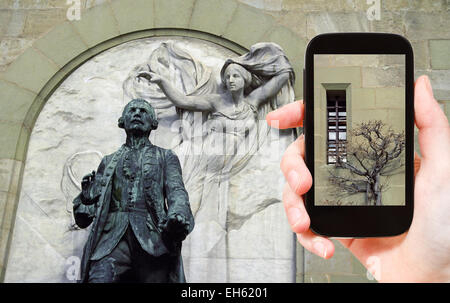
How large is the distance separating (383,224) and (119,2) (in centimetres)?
355

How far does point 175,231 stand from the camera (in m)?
2.69

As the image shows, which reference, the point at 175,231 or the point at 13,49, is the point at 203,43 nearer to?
the point at 13,49

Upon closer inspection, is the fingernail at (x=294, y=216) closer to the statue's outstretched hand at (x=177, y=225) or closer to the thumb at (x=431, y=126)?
the thumb at (x=431, y=126)

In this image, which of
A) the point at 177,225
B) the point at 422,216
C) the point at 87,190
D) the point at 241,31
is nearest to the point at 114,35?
the point at 241,31

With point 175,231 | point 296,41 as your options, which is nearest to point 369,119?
point 175,231

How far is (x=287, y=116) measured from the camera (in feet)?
4.86

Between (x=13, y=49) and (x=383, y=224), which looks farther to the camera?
(x=13, y=49)

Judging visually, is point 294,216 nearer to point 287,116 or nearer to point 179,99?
point 287,116

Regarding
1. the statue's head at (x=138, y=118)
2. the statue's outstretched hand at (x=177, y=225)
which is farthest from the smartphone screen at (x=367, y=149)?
the statue's head at (x=138, y=118)

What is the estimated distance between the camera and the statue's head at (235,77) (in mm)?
3955

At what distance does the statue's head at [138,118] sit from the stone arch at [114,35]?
4.41 feet

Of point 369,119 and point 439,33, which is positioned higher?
point 439,33

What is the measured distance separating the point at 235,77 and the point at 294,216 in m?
2.75
